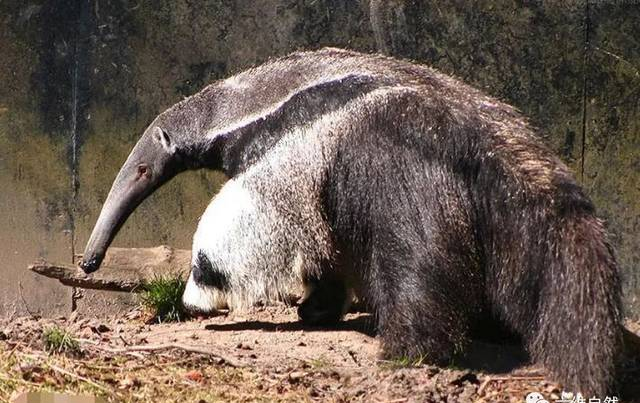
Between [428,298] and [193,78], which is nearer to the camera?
[428,298]

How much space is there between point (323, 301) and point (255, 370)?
1680 mm

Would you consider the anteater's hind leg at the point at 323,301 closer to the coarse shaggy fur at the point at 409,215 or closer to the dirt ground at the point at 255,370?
the dirt ground at the point at 255,370

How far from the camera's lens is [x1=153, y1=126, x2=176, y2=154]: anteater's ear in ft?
30.4

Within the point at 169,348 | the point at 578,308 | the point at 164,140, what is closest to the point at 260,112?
the point at 164,140

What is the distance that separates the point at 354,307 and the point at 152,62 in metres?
2.60

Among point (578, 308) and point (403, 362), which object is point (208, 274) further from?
point (578, 308)

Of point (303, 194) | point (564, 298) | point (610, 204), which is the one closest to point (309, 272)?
point (303, 194)

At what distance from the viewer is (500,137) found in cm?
805

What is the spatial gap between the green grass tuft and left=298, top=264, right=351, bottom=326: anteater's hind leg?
40.6 inches

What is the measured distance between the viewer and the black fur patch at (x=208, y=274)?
887 cm

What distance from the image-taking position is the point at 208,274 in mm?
8922

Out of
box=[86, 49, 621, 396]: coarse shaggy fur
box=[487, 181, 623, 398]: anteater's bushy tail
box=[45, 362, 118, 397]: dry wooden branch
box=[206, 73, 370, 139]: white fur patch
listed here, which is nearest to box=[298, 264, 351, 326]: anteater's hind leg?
box=[86, 49, 621, 396]: coarse shaggy fur

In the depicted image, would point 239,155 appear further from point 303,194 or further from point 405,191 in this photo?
point 405,191

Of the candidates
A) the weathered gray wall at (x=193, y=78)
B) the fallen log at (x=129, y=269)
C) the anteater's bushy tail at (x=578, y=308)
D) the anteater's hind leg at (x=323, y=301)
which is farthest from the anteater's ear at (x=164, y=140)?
the anteater's bushy tail at (x=578, y=308)
